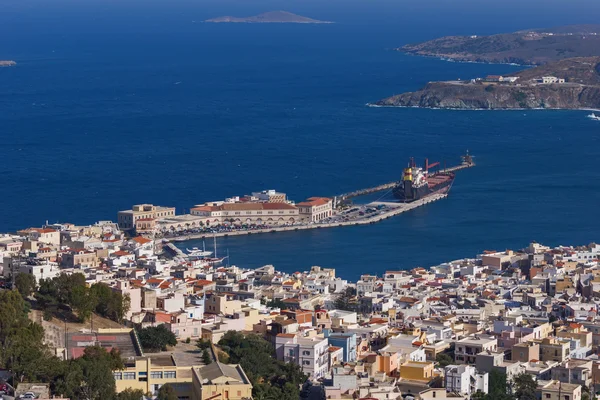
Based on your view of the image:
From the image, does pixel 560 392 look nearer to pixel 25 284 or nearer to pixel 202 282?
pixel 25 284

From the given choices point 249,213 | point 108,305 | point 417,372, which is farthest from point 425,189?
point 417,372

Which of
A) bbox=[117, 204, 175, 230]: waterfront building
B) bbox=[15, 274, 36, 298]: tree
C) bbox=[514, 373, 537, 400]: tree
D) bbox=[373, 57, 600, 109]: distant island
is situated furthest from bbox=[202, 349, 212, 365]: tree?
bbox=[373, 57, 600, 109]: distant island

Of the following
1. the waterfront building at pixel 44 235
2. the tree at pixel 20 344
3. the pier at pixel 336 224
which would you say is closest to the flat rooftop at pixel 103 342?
the tree at pixel 20 344

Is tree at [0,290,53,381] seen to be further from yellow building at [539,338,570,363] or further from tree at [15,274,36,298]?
yellow building at [539,338,570,363]

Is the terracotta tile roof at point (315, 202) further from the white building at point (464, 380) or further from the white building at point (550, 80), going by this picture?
the white building at point (550, 80)

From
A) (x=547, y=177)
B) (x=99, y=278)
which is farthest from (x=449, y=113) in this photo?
(x=99, y=278)
